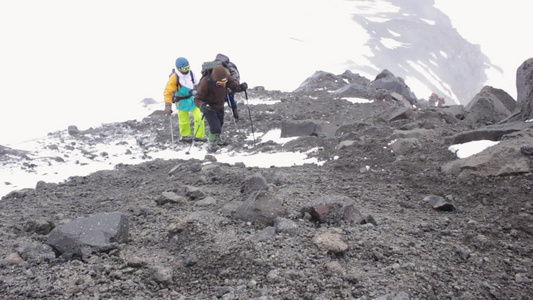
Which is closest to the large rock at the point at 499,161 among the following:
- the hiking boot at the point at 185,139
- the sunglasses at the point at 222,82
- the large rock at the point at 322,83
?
the sunglasses at the point at 222,82

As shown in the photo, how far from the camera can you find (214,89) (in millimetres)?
8914

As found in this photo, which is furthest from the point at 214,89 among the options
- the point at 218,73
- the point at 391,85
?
the point at 391,85

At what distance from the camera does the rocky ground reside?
3033 millimetres

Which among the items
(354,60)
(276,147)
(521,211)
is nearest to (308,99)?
(276,147)

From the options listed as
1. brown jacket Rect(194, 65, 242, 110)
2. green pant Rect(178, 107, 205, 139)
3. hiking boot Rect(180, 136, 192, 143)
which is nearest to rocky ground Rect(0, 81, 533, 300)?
brown jacket Rect(194, 65, 242, 110)

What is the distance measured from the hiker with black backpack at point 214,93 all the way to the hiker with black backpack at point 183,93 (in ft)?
0.83

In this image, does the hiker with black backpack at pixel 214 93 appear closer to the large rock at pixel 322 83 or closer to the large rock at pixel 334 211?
the large rock at pixel 334 211

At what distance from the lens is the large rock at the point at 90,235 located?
11.5 feet

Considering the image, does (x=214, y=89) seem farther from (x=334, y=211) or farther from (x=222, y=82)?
(x=334, y=211)

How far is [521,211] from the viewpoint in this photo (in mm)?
4066

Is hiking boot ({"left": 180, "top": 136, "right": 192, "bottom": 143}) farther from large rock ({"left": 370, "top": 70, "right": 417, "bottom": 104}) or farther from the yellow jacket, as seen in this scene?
large rock ({"left": 370, "top": 70, "right": 417, "bottom": 104})

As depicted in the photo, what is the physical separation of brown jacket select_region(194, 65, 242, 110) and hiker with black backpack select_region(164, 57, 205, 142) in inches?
8.6

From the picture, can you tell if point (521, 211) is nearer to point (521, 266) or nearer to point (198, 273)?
point (521, 266)

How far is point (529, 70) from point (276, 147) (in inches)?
166
